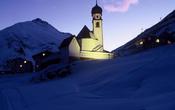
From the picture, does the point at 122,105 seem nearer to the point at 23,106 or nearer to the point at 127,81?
the point at 23,106

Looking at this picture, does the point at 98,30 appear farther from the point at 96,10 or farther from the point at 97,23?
the point at 96,10

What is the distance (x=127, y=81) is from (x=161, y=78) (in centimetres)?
432

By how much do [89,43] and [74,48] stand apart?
25.1 feet

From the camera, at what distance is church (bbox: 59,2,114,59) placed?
74.0 m

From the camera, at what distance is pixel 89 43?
266ft

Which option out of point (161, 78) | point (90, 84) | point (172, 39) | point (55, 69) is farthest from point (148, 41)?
point (161, 78)

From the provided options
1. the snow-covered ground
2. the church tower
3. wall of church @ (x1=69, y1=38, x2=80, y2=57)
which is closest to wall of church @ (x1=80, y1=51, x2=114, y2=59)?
wall of church @ (x1=69, y1=38, x2=80, y2=57)

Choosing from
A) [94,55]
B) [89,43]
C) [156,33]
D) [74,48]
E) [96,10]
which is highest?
[96,10]

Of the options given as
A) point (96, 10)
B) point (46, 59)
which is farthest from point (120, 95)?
point (96, 10)

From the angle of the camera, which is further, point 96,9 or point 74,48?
point 96,9

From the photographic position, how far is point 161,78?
112ft

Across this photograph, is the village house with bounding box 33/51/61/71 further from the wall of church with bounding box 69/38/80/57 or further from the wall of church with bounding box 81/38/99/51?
the wall of church with bounding box 81/38/99/51

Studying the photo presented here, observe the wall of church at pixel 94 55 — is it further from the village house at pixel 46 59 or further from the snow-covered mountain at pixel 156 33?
the snow-covered mountain at pixel 156 33

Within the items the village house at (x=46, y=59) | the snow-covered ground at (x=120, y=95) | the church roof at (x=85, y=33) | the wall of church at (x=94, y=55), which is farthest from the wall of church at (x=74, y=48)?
the snow-covered ground at (x=120, y=95)
